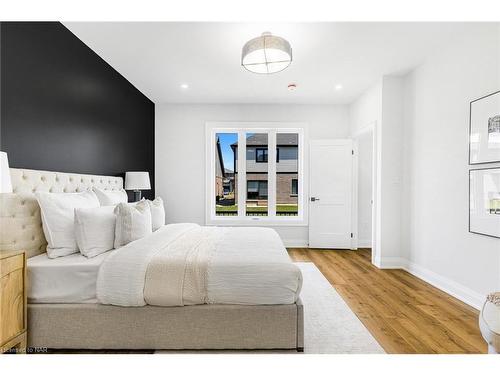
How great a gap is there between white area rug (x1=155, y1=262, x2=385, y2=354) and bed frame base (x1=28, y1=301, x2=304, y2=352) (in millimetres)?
81

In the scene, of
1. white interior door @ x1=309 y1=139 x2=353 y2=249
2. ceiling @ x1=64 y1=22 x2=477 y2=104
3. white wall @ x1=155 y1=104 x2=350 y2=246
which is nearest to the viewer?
ceiling @ x1=64 y1=22 x2=477 y2=104

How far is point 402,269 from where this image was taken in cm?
365

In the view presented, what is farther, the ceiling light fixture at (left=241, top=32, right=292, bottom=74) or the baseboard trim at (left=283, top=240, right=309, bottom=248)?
the baseboard trim at (left=283, top=240, right=309, bottom=248)

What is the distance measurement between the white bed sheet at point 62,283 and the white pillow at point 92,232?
20cm

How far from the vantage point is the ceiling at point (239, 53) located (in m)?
2.56

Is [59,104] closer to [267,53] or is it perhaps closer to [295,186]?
[267,53]

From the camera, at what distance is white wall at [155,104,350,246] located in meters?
4.97

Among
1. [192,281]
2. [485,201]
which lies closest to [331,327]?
[192,281]

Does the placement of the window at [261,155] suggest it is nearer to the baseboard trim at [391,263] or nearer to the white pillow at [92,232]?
the baseboard trim at [391,263]

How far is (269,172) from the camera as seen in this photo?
5109 millimetres

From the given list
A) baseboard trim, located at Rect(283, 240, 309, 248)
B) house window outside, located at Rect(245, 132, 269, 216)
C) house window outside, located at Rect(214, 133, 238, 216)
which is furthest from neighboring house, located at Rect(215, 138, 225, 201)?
baseboard trim, located at Rect(283, 240, 309, 248)

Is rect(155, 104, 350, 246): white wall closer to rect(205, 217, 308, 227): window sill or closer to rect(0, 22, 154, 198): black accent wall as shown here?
rect(205, 217, 308, 227): window sill

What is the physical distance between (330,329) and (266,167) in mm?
3440
